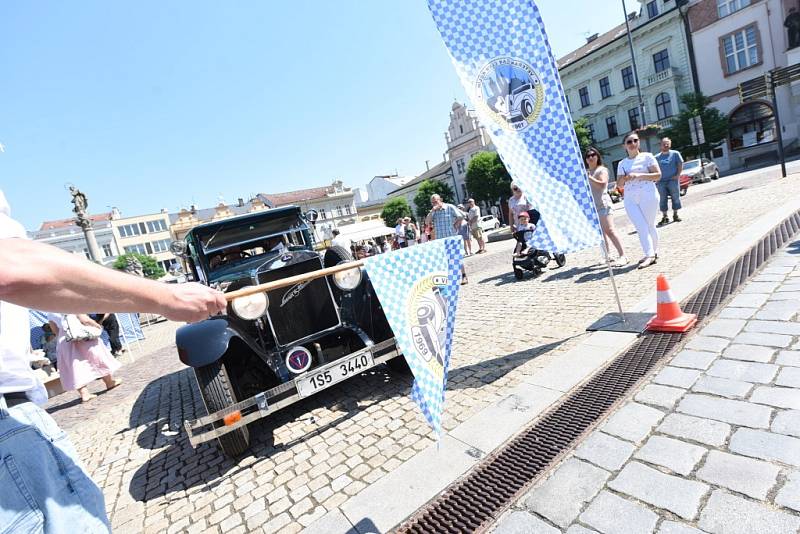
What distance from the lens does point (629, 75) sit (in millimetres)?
32500

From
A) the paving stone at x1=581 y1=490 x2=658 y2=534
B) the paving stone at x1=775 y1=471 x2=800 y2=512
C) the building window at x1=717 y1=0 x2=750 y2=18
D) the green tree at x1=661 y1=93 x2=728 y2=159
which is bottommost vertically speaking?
the paving stone at x1=775 y1=471 x2=800 y2=512

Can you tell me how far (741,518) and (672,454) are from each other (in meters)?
0.43

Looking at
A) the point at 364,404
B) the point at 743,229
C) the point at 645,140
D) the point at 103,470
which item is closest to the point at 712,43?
the point at 645,140

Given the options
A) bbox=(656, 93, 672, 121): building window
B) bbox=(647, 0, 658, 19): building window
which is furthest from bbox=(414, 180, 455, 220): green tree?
bbox=(647, 0, 658, 19): building window

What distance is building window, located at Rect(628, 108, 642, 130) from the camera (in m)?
32.4

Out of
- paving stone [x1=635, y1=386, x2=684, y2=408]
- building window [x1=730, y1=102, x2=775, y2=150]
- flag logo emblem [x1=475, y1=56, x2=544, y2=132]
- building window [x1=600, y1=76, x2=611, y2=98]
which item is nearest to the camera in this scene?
paving stone [x1=635, y1=386, x2=684, y2=408]

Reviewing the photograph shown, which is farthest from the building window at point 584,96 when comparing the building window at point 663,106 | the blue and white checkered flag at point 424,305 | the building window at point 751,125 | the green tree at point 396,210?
the blue and white checkered flag at point 424,305

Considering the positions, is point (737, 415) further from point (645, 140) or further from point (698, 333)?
point (645, 140)

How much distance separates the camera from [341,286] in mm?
3707

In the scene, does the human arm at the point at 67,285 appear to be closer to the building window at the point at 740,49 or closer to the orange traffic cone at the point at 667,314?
the orange traffic cone at the point at 667,314

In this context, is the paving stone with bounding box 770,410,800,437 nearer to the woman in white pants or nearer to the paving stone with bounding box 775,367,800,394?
the paving stone with bounding box 775,367,800,394

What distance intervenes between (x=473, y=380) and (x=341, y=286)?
148cm

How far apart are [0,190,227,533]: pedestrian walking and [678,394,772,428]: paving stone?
272cm

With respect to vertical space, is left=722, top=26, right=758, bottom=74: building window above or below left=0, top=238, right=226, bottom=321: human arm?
above
